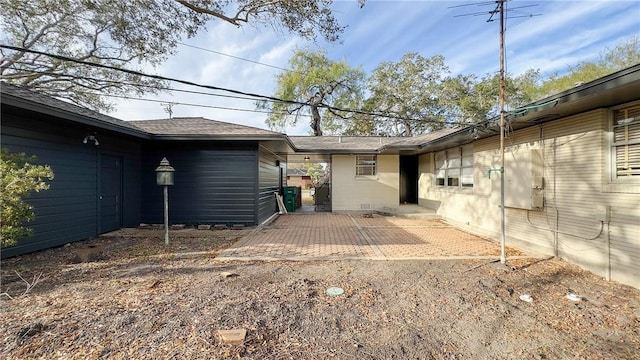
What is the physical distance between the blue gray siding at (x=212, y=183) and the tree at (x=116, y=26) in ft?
9.42

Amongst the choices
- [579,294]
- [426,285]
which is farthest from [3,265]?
[579,294]

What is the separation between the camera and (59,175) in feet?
19.6

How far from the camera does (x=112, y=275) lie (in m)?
4.27

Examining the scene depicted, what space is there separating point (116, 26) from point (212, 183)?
5968mm

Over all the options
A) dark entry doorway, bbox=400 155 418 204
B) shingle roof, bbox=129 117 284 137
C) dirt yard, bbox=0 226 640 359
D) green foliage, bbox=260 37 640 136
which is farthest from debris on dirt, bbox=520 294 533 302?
green foliage, bbox=260 37 640 136

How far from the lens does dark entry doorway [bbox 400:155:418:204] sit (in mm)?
13438

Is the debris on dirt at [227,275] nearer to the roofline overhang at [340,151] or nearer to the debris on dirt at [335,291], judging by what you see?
the debris on dirt at [335,291]

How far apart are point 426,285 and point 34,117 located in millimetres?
7743

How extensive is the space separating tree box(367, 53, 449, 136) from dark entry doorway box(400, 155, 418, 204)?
1047 centimetres

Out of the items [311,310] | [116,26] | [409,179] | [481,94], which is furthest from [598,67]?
[116,26]

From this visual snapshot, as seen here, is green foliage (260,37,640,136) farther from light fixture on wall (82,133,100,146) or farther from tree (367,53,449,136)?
light fixture on wall (82,133,100,146)

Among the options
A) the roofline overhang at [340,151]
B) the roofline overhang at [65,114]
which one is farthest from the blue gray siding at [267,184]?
the roofline overhang at [65,114]

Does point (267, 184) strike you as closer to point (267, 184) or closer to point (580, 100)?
point (267, 184)

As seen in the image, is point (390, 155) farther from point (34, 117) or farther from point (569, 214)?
point (34, 117)
